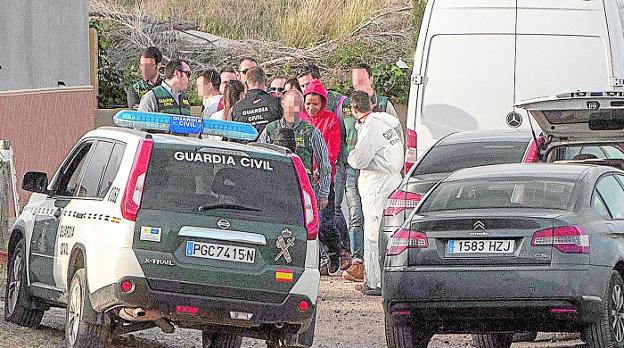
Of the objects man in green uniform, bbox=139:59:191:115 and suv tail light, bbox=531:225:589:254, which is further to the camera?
man in green uniform, bbox=139:59:191:115

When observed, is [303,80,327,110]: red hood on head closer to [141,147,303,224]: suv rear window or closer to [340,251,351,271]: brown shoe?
[340,251,351,271]: brown shoe

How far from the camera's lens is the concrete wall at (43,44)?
66.4 feet

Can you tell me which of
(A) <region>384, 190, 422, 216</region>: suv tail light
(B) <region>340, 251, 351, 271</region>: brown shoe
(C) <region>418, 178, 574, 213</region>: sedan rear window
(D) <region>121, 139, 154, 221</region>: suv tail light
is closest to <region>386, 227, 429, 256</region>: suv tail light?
(C) <region>418, 178, 574, 213</region>: sedan rear window

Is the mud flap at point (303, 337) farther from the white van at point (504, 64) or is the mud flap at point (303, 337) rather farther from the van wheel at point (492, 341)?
the white van at point (504, 64)

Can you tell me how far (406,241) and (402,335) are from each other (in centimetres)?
66

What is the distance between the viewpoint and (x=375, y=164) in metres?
14.0

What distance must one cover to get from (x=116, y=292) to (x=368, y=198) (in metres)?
5.41

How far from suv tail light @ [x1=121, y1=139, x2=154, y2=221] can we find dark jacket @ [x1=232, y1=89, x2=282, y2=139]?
5121 mm

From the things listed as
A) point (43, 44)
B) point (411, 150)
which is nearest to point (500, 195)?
point (411, 150)

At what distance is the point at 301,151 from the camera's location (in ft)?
45.3

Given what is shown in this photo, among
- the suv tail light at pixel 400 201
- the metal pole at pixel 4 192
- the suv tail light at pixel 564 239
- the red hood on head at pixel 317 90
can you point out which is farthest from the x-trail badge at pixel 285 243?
the metal pole at pixel 4 192

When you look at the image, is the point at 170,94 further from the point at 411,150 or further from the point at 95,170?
the point at 95,170

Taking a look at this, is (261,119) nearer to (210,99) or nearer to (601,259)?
(210,99)

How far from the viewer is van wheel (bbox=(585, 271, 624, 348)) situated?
369 inches
